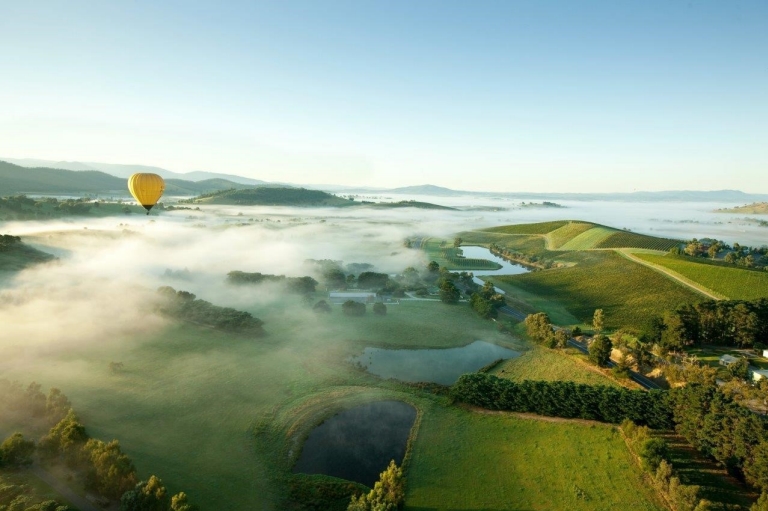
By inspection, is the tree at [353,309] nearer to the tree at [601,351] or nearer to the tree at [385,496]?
the tree at [601,351]

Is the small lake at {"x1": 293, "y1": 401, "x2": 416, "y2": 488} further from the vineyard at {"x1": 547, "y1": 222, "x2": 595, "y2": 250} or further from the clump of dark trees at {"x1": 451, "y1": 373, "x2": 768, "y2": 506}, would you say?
the vineyard at {"x1": 547, "y1": 222, "x2": 595, "y2": 250}

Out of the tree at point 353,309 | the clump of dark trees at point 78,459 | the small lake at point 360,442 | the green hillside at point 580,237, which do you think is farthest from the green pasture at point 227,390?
the green hillside at point 580,237

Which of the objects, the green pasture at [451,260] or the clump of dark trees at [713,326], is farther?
the green pasture at [451,260]

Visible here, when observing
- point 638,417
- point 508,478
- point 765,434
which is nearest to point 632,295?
point 638,417

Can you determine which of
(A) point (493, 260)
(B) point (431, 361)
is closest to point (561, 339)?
(B) point (431, 361)

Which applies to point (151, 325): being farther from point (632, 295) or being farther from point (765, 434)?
point (632, 295)

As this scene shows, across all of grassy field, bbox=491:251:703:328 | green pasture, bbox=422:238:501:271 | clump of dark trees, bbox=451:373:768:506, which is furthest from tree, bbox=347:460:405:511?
green pasture, bbox=422:238:501:271
